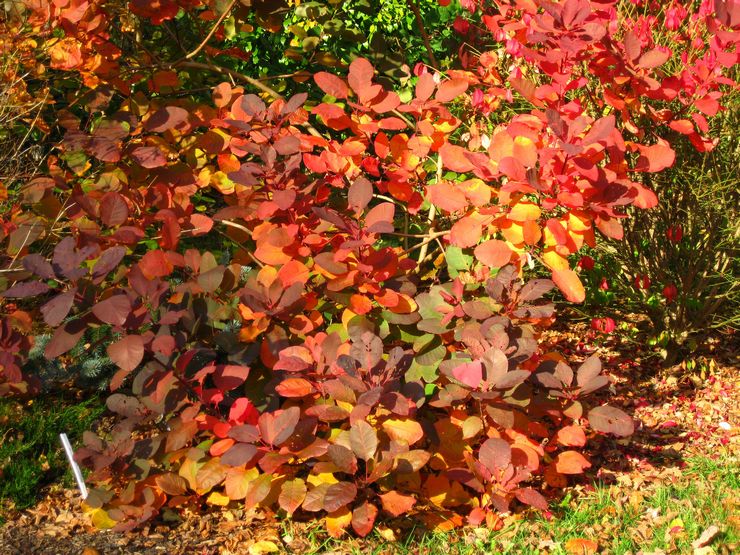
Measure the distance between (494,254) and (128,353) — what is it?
116 cm

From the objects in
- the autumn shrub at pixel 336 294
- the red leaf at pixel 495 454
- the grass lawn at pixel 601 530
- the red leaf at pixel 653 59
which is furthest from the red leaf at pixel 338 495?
the red leaf at pixel 653 59

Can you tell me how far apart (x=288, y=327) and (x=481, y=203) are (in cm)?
83

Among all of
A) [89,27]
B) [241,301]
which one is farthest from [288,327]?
[89,27]

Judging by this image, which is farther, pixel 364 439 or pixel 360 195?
pixel 360 195

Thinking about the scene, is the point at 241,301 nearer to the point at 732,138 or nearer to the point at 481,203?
the point at 481,203

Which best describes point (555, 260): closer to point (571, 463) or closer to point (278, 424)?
point (571, 463)

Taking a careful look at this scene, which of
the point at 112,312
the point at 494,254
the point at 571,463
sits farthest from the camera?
the point at 571,463

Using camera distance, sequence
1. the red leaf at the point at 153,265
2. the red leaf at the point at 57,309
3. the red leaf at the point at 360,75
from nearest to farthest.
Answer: the red leaf at the point at 57,309, the red leaf at the point at 153,265, the red leaf at the point at 360,75

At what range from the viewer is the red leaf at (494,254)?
2576 millimetres

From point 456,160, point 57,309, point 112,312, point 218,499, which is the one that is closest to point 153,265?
point 112,312

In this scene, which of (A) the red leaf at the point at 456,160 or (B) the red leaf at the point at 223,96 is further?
(B) the red leaf at the point at 223,96

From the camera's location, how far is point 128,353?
2398 mm

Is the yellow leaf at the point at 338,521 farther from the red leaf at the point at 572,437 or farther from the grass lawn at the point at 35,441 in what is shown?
the grass lawn at the point at 35,441

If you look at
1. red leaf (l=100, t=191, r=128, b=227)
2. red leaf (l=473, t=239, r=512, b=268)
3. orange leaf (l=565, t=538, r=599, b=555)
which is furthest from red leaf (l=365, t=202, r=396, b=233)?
orange leaf (l=565, t=538, r=599, b=555)
